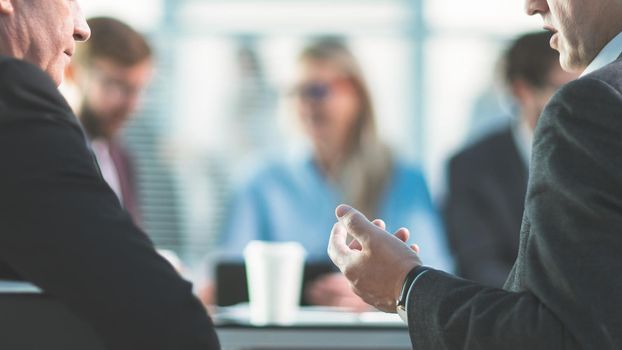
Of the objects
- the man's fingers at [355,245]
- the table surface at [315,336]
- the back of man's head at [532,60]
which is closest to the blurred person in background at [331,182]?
the back of man's head at [532,60]

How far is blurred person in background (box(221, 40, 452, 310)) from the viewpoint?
4129 mm

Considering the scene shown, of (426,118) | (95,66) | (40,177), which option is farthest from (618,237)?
(426,118)

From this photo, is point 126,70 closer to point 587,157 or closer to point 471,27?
point 587,157

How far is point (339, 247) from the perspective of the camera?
1.83 metres

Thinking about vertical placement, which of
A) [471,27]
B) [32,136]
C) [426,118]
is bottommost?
[426,118]

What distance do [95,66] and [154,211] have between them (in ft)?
11.4

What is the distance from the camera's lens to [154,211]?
7723 millimetres

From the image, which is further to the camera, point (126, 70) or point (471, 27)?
point (471, 27)

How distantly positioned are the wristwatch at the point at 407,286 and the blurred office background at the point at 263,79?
5719 mm

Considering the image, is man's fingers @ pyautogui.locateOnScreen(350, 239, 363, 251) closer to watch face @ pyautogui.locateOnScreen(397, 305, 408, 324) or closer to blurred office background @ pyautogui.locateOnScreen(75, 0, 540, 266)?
watch face @ pyautogui.locateOnScreen(397, 305, 408, 324)

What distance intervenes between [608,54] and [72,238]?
28.7 inches

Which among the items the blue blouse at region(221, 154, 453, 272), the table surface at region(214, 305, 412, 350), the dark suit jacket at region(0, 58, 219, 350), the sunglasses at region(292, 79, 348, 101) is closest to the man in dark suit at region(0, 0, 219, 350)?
the dark suit jacket at region(0, 58, 219, 350)

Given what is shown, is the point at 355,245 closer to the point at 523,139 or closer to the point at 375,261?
the point at 375,261

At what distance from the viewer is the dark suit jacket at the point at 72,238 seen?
1.54 meters
